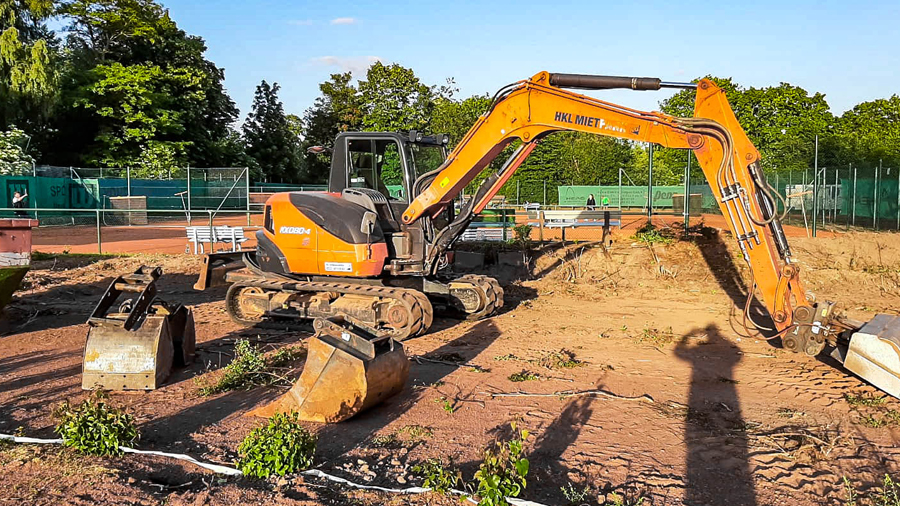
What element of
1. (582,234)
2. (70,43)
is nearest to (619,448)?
(582,234)

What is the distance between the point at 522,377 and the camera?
7.21 m

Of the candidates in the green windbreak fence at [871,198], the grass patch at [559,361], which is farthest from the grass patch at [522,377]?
the green windbreak fence at [871,198]

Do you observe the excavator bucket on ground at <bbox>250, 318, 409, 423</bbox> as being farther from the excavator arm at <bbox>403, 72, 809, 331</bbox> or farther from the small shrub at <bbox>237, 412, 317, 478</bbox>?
the excavator arm at <bbox>403, 72, 809, 331</bbox>

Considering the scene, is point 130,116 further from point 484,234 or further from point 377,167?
point 377,167

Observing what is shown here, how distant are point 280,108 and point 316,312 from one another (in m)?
46.6


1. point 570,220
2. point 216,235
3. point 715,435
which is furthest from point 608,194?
point 715,435

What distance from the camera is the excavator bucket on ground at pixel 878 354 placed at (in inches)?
247

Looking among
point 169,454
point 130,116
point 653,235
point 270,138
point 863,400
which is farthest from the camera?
point 270,138

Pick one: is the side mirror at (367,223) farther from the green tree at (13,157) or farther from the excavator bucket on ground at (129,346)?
the green tree at (13,157)

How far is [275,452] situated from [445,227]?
5.94 metres

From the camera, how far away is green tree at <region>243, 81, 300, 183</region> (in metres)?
51.6

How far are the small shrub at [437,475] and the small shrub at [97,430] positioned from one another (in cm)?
216

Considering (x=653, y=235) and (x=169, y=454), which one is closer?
(x=169, y=454)

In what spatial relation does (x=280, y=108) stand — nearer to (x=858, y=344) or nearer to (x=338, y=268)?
(x=338, y=268)
